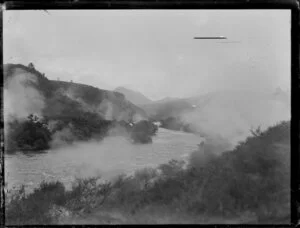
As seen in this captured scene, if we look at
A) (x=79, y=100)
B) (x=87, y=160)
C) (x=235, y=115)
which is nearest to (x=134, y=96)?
(x=79, y=100)

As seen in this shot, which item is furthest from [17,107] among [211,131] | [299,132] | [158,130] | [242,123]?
[299,132]

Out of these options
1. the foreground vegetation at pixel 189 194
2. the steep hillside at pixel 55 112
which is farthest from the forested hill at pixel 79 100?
the foreground vegetation at pixel 189 194

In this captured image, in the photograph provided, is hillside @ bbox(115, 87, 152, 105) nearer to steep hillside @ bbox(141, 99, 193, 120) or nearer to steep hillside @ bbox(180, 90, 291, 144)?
steep hillside @ bbox(141, 99, 193, 120)

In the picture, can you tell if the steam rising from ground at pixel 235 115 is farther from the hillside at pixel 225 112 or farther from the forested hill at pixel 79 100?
the forested hill at pixel 79 100

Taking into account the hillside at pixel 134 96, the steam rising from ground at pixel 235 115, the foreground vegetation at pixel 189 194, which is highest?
the hillside at pixel 134 96

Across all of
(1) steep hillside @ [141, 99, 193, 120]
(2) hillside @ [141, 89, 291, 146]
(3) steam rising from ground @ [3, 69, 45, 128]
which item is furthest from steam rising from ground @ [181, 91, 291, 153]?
(3) steam rising from ground @ [3, 69, 45, 128]
